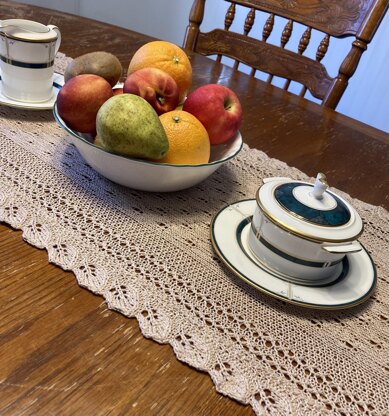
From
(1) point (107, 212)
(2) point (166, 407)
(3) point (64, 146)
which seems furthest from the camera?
(3) point (64, 146)

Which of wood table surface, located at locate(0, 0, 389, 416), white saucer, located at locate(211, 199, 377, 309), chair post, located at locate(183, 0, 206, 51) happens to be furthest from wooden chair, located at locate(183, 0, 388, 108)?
wood table surface, located at locate(0, 0, 389, 416)

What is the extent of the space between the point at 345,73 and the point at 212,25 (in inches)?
60.4

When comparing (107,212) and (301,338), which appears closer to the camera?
(301,338)

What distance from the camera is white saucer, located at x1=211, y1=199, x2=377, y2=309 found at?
0.40 m

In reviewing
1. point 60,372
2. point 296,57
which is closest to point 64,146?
point 60,372

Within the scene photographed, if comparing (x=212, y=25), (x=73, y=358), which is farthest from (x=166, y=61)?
(x=212, y=25)

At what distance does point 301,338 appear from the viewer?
0.38m

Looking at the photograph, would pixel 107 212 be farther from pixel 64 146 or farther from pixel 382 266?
pixel 382 266

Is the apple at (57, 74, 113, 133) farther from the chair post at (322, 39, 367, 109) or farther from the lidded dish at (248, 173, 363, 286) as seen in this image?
the chair post at (322, 39, 367, 109)

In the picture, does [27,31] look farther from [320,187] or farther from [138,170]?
[320,187]

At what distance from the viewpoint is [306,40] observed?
3.45ft

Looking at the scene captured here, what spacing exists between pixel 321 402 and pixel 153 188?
285 millimetres

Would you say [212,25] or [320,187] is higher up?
[320,187]

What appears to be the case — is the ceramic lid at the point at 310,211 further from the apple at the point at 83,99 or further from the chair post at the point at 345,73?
the chair post at the point at 345,73
